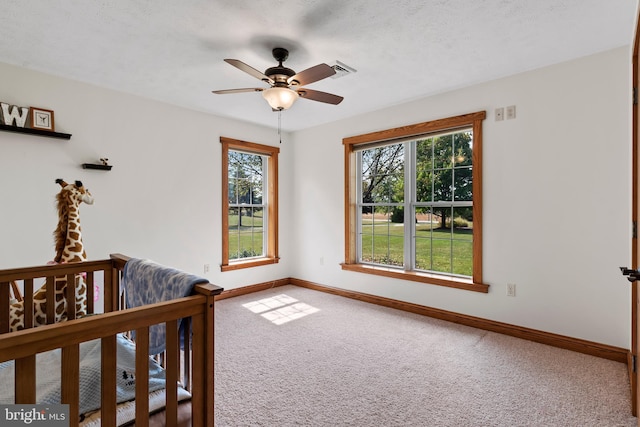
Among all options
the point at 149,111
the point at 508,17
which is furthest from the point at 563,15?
the point at 149,111

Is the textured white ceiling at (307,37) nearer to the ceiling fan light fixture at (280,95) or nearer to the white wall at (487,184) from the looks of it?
the white wall at (487,184)

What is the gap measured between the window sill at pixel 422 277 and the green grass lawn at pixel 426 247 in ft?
0.39

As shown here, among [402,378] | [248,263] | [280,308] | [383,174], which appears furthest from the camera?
[248,263]

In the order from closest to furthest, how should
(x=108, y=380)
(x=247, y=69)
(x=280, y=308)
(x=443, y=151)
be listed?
(x=108, y=380) → (x=247, y=69) → (x=443, y=151) → (x=280, y=308)

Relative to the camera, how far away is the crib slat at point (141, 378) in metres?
1.16

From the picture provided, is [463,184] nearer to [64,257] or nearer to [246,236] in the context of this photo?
[246,236]

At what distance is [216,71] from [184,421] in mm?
2617

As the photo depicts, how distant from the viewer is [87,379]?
4.21 ft

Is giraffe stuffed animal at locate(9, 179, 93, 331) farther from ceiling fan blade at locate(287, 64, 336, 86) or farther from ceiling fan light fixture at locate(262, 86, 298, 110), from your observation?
ceiling fan blade at locate(287, 64, 336, 86)

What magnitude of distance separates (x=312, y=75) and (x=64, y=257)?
78.6 inches

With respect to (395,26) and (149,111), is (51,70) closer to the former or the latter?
(149,111)

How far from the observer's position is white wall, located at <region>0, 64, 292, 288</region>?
279cm

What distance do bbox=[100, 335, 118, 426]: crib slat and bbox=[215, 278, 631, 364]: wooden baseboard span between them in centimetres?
310

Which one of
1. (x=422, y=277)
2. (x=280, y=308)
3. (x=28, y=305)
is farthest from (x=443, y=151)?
(x=28, y=305)
